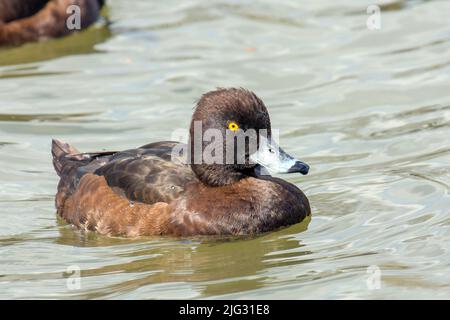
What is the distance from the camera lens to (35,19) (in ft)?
43.0

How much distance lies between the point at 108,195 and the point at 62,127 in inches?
98.1

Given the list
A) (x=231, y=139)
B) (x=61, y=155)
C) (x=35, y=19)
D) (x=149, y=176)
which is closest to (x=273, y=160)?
(x=231, y=139)

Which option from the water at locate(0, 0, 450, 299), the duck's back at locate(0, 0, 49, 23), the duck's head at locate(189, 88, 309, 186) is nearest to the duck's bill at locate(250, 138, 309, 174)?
the duck's head at locate(189, 88, 309, 186)

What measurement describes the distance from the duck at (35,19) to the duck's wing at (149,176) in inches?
190

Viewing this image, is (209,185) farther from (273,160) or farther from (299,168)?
(299,168)

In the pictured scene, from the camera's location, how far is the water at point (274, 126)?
23.9 feet

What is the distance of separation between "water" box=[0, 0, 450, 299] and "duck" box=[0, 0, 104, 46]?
0.45 feet

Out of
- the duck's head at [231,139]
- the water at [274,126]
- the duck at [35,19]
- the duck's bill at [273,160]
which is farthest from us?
the duck at [35,19]

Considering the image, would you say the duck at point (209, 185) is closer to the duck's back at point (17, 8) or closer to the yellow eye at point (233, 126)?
the yellow eye at point (233, 126)

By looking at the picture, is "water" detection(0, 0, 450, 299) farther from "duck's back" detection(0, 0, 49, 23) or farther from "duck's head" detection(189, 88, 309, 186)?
"duck's head" detection(189, 88, 309, 186)

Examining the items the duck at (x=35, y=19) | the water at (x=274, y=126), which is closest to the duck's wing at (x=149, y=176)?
the water at (x=274, y=126)

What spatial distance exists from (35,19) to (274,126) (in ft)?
12.5

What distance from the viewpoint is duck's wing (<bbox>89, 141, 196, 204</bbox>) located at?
819 cm
